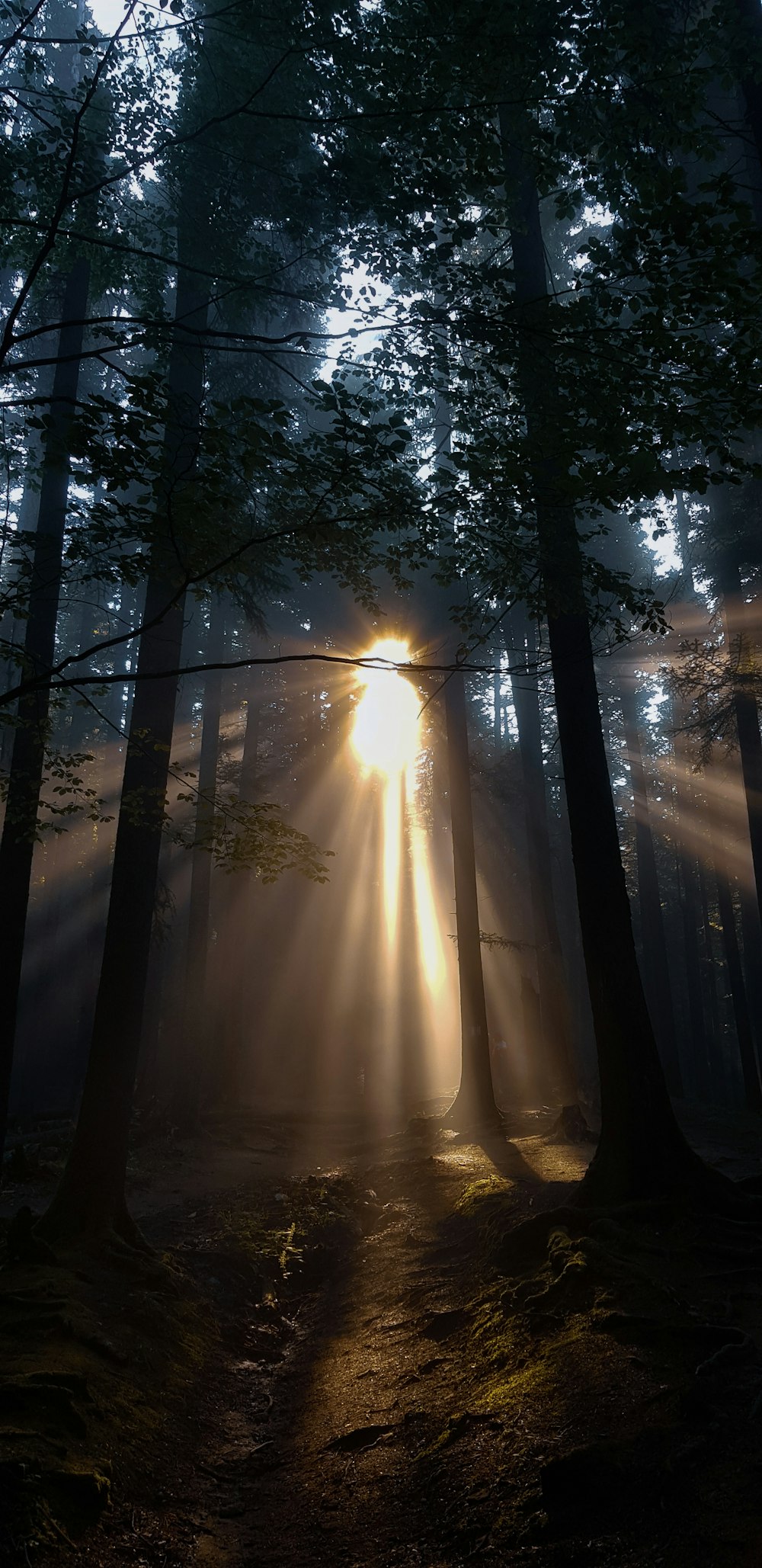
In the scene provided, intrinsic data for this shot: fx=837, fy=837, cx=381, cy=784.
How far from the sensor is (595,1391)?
4508 mm

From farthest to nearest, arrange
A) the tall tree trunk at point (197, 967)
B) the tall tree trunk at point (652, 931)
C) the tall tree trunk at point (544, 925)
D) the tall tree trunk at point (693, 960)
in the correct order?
the tall tree trunk at point (693, 960) < the tall tree trunk at point (652, 931) < the tall tree trunk at point (544, 925) < the tall tree trunk at point (197, 967)

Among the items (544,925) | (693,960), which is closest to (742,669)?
(544,925)

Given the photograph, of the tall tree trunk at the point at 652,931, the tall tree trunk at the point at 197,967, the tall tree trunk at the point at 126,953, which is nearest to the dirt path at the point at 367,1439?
the tall tree trunk at the point at 126,953

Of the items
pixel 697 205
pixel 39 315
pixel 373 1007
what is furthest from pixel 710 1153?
pixel 373 1007

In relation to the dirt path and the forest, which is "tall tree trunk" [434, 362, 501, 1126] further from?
the dirt path

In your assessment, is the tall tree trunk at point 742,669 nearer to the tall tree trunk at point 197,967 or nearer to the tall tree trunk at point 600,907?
the tall tree trunk at point 600,907

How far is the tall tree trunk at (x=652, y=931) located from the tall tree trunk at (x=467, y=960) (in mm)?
7285

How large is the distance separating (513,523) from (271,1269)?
802cm

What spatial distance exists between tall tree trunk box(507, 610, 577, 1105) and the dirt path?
11.8 meters

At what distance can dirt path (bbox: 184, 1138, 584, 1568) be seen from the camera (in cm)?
400

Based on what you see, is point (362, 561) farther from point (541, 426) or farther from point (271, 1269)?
point (271, 1269)

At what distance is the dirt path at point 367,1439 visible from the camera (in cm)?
400

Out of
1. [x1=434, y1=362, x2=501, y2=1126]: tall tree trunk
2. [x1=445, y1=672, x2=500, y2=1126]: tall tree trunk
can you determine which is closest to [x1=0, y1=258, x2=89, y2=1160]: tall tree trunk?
[x1=434, y1=362, x2=501, y2=1126]: tall tree trunk

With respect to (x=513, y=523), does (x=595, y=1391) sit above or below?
below
